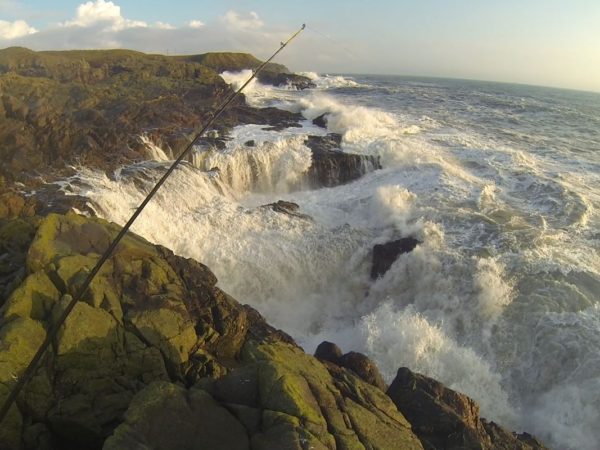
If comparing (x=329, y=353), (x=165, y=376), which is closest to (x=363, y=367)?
(x=329, y=353)

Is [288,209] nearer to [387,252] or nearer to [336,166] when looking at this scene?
[387,252]

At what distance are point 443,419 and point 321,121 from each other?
25.5m

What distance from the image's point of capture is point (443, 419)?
289 inches

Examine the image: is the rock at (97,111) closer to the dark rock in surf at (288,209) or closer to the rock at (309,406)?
the dark rock in surf at (288,209)

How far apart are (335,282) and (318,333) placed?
7.57 feet

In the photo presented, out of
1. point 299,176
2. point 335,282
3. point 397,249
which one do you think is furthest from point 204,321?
point 299,176

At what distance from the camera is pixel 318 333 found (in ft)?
42.3

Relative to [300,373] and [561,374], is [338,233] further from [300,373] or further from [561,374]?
[300,373]

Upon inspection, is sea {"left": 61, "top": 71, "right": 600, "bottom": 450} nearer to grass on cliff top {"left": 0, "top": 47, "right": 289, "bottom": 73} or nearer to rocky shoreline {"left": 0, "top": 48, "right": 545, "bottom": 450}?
rocky shoreline {"left": 0, "top": 48, "right": 545, "bottom": 450}

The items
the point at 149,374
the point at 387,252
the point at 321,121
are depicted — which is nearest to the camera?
the point at 149,374

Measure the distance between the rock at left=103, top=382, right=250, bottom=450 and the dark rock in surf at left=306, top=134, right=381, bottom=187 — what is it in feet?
58.0

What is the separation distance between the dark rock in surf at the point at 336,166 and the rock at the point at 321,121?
638 cm

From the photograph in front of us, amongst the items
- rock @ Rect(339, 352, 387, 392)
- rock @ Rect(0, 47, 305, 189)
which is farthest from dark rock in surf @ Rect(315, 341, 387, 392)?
rock @ Rect(0, 47, 305, 189)

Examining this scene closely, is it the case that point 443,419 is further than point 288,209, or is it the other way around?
point 288,209
